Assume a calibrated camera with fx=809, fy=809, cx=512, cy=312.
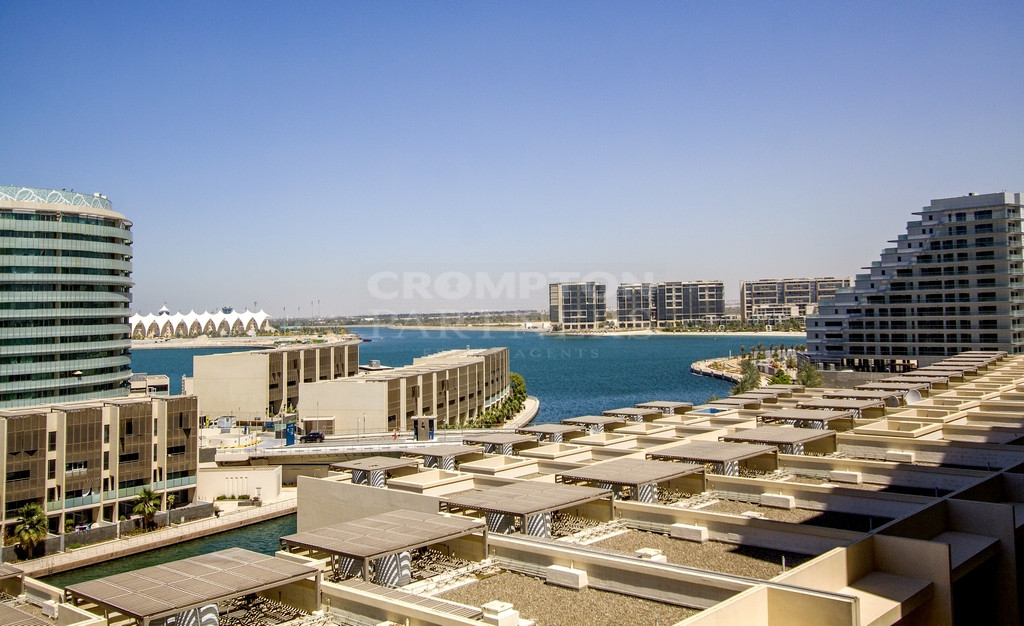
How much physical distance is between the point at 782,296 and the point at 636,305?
25.8 meters

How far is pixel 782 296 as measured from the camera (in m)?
144

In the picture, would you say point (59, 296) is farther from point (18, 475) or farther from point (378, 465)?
point (378, 465)

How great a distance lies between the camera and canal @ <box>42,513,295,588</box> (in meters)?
17.3

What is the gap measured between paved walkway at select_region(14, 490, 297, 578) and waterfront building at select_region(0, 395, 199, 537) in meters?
0.94

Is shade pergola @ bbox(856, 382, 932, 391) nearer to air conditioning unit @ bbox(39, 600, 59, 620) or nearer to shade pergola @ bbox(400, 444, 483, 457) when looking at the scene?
shade pergola @ bbox(400, 444, 483, 457)

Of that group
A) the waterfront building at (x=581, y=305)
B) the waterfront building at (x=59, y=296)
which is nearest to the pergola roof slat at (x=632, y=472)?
the waterfront building at (x=59, y=296)

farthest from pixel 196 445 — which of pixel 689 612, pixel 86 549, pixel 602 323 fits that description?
pixel 602 323

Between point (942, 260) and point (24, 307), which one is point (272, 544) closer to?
point (24, 307)

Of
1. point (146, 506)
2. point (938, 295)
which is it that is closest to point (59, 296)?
point (146, 506)

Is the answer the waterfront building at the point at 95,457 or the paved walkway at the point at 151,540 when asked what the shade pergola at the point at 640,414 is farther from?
the waterfront building at the point at 95,457

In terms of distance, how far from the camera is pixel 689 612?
7.85 meters

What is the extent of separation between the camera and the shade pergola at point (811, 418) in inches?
722

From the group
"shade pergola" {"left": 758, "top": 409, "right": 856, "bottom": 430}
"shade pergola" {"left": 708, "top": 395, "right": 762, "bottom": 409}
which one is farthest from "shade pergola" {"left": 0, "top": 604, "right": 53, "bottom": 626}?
"shade pergola" {"left": 708, "top": 395, "right": 762, "bottom": 409}

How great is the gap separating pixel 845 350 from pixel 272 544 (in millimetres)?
35143
